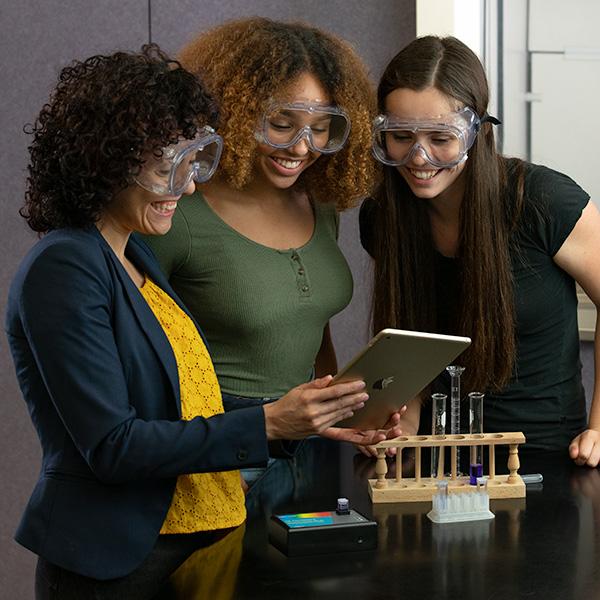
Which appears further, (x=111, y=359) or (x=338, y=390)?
(x=338, y=390)

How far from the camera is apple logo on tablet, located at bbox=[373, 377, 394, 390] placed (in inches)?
72.8

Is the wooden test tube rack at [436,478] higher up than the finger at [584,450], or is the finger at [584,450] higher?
the wooden test tube rack at [436,478]

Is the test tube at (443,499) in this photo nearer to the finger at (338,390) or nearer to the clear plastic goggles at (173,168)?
the finger at (338,390)

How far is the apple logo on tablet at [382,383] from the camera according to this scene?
185cm

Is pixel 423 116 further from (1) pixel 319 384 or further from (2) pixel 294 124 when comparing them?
(1) pixel 319 384

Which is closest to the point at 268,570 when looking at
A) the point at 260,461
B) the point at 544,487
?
the point at 260,461

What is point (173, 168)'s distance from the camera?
1690 millimetres

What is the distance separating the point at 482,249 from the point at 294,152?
43 cm

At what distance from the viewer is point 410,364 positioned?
1.85 metres

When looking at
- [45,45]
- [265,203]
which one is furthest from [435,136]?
[45,45]

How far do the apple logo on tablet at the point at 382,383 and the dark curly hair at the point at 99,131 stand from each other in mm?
500

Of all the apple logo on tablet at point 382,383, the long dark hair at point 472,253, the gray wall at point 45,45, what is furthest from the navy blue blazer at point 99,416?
the gray wall at point 45,45

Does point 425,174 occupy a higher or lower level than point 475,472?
higher

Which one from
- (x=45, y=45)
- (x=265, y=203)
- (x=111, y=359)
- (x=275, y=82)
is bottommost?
(x=111, y=359)
